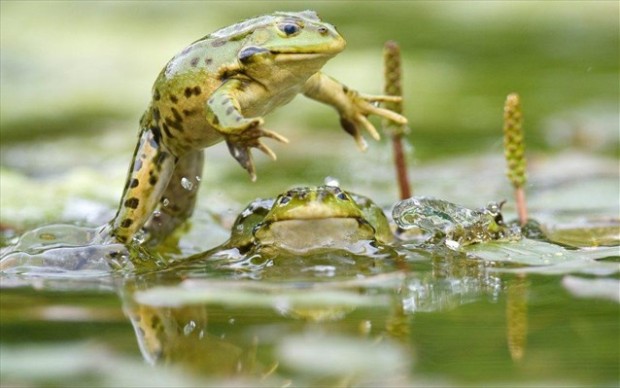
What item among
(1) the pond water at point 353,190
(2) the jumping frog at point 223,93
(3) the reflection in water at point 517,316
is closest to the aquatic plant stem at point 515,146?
(1) the pond water at point 353,190

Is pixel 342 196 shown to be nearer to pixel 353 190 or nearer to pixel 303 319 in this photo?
pixel 303 319

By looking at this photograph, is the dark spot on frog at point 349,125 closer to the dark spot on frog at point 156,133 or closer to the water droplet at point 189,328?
the dark spot on frog at point 156,133

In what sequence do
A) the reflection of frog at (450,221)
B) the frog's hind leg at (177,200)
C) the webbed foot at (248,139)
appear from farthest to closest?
1. the frog's hind leg at (177,200)
2. the reflection of frog at (450,221)
3. the webbed foot at (248,139)

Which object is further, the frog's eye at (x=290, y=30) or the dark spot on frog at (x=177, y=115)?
the dark spot on frog at (x=177, y=115)

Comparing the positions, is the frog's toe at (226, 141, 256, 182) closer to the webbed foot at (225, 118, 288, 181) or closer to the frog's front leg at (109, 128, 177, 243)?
the webbed foot at (225, 118, 288, 181)

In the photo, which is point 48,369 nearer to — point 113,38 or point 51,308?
point 51,308

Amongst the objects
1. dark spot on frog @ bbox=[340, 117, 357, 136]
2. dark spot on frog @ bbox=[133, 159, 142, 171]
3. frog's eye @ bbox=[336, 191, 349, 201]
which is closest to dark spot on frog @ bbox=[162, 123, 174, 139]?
dark spot on frog @ bbox=[133, 159, 142, 171]
